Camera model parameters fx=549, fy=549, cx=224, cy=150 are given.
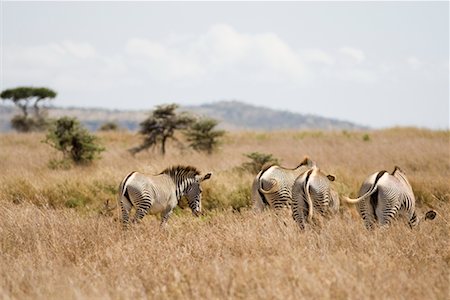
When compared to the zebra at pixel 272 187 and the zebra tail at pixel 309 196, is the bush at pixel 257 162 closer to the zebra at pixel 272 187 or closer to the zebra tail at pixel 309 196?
the zebra at pixel 272 187

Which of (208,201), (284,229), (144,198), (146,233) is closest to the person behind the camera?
(284,229)

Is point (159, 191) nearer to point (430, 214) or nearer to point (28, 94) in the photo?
point (430, 214)

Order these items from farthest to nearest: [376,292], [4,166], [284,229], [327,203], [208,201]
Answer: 1. [4,166]
2. [208,201]
3. [327,203]
4. [284,229]
5. [376,292]

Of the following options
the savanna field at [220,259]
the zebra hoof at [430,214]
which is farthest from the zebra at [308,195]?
the zebra hoof at [430,214]

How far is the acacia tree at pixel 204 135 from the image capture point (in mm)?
21922

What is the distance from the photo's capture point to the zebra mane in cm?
1010

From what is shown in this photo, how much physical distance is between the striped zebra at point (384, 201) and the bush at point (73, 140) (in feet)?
41.3

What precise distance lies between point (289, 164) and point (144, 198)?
9.54 m

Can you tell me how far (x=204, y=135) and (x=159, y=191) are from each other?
1258cm

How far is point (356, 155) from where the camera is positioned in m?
19.4

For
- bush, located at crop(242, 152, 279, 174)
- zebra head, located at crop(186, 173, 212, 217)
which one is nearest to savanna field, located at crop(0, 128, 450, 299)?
zebra head, located at crop(186, 173, 212, 217)

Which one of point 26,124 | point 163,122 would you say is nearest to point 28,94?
point 26,124

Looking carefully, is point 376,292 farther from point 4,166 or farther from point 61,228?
point 4,166

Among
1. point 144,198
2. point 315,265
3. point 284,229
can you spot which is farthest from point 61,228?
point 315,265
